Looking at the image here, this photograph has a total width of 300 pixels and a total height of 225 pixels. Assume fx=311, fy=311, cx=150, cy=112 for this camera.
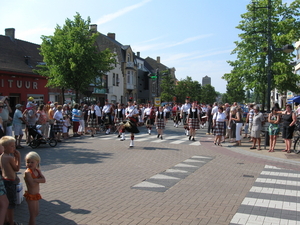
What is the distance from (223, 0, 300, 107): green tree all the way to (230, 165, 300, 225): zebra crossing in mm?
14015

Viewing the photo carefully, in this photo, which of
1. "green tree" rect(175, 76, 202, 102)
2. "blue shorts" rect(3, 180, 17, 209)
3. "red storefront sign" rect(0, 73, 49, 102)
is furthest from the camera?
"green tree" rect(175, 76, 202, 102)

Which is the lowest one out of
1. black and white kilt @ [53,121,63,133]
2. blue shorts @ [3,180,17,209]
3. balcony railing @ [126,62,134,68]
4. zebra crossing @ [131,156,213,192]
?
zebra crossing @ [131,156,213,192]

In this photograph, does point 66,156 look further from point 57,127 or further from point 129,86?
point 129,86

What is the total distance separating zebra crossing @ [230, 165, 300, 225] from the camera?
4880mm

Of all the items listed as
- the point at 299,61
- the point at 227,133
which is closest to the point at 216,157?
the point at 227,133

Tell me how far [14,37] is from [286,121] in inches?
1145

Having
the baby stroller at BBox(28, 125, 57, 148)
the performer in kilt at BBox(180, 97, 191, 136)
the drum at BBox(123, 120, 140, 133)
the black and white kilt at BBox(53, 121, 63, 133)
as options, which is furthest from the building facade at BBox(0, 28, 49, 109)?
the drum at BBox(123, 120, 140, 133)

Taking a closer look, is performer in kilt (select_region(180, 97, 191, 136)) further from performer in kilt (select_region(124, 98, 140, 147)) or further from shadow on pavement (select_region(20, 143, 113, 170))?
shadow on pavement (select_region(20, 143, 113, 170))

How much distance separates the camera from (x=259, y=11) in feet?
69.3

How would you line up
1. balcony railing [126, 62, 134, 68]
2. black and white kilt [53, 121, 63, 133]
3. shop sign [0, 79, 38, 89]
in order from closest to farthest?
black and white kilt [53, 121, 63, 133]
shop sign [0, 79, 38, 89]
balcony railing [126, 62, 134, 68]

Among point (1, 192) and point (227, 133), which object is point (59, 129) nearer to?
point (227, 133)

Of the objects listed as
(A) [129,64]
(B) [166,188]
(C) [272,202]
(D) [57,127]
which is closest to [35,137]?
(D) [57,127]

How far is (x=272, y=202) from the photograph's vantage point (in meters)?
5.75

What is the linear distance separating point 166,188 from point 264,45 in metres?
17.0
